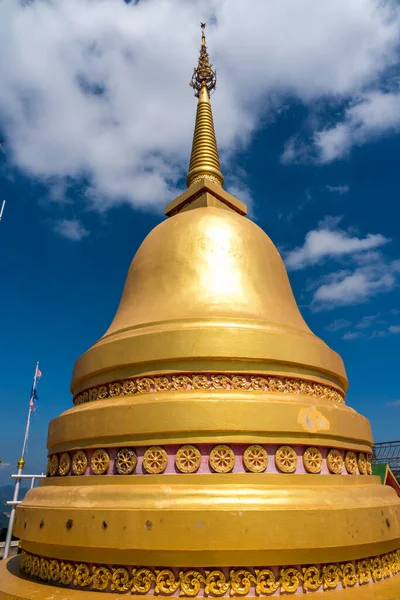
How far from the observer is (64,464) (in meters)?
5.98

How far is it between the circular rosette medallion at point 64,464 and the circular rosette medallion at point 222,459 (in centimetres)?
217

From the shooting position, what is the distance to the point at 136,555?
4.57 meters

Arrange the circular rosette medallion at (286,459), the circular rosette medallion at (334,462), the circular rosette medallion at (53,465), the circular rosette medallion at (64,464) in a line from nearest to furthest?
the circular rosette medallion at (286,459) < the circular rosette medallion at (334,462) < the circular rosette medallion at (64,464) < the circular rosette medallion at (53,465)

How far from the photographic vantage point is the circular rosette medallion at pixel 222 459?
196 inches

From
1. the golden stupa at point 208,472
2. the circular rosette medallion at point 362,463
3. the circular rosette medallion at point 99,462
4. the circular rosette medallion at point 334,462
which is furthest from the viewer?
the circular rosette medallion at point 362,463

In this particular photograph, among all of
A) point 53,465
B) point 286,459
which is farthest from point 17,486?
point 286,459

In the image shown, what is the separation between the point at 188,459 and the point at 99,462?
4.08 feet

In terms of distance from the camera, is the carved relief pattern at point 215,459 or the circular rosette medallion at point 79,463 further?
the circular rosette medallion at point 79,463

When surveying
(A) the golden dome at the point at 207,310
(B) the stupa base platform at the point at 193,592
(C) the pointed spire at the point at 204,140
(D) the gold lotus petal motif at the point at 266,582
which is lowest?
(B) the stupa base platform at the point at 193,592

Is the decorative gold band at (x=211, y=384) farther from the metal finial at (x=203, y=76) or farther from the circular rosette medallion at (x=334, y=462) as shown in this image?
the metal finial at (x=203, y=76)

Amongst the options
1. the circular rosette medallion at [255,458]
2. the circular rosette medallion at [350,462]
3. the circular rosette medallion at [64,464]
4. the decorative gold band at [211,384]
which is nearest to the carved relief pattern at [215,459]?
the circular rosette medallion at [255,458]

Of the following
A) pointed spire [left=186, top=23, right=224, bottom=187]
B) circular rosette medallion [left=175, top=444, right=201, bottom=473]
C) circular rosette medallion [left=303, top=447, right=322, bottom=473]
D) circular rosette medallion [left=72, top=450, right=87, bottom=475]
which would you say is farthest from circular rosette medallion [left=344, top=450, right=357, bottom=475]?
pointed spire [left=186, top=23, right=224, bottom=187]

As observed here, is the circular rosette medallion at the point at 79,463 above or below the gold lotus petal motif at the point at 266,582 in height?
above

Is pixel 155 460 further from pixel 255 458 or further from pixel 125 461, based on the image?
pixel 255 458
